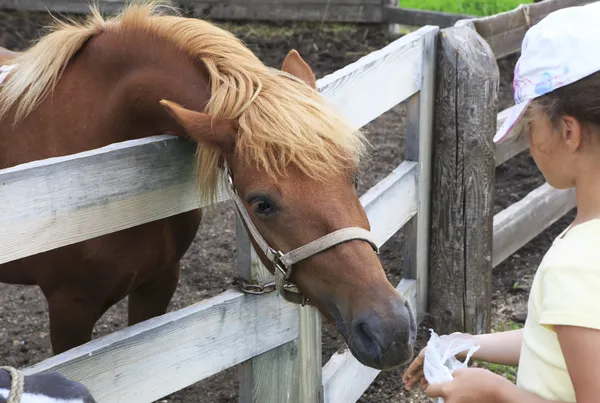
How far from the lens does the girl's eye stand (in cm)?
194

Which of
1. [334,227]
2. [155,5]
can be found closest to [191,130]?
[334,227]

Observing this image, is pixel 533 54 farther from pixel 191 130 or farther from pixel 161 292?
pixel 161 292

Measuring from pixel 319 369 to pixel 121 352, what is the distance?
925mm

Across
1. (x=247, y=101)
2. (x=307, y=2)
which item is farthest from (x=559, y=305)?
(x=307, y=2)

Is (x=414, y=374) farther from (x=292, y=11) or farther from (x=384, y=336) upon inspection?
(x=292, y=11)

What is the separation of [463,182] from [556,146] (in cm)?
216

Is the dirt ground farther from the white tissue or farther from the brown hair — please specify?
the brown hair

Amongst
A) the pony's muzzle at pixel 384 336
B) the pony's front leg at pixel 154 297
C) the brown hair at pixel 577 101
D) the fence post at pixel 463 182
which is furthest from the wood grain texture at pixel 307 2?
the brown hair at pixel 577 101

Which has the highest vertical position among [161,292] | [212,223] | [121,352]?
[121,352]

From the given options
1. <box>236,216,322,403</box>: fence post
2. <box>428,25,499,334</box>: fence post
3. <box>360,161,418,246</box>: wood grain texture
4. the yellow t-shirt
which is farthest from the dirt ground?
the yellow t-shirt

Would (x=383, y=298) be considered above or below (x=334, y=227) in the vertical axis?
below

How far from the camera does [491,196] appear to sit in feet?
11.8

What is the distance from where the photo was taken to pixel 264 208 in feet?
6.42

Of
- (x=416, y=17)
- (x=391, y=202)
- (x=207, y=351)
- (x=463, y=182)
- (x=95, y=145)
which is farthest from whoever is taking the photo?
(x=416, y=17)
